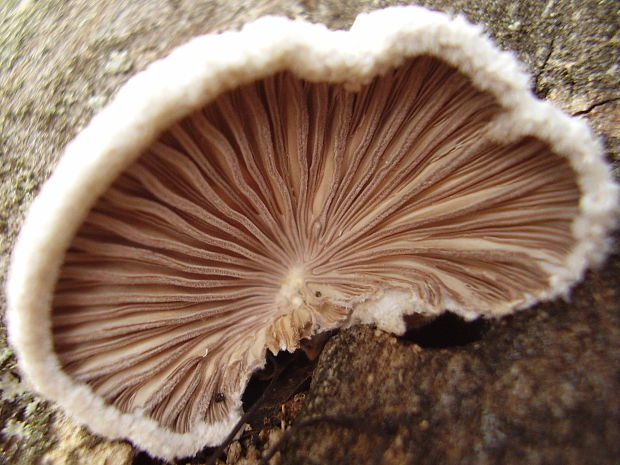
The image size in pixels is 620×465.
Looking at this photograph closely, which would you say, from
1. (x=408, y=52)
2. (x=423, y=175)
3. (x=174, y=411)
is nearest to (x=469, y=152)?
(x=423, y=175)

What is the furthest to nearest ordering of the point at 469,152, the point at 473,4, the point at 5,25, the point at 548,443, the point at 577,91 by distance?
the point at 5,25 → the point at 473,4 → the point at 577,91 → the point at 469,152 → the point at 548,443

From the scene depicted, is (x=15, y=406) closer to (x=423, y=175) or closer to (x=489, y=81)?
(x=423, y=175)

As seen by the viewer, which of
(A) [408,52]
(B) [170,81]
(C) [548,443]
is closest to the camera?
(B) [170,81]

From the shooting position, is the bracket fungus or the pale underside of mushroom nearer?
the bracket fungus

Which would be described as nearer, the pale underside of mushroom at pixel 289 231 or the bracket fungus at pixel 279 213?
the bracket fungus at pixel 279 213
